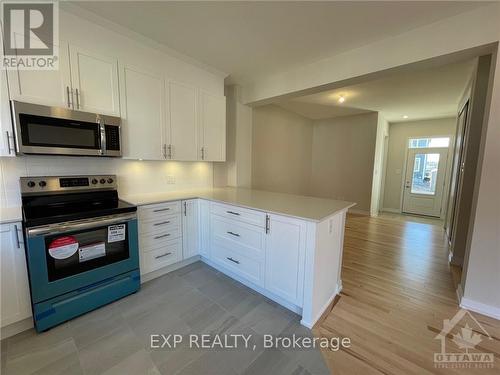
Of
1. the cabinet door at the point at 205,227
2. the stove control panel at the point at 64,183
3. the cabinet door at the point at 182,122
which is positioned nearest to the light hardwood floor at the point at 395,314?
the cabinet door at the point at 205,227

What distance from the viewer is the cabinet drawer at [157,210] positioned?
7.50 ft

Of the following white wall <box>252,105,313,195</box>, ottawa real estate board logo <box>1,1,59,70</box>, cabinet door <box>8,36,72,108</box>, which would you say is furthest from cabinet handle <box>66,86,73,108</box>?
white wall <box>252,105,313,195</box>

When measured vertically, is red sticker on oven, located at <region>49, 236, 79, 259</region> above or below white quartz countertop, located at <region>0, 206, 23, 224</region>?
below

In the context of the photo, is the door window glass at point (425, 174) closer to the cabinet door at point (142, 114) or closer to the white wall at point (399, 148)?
the white wall at point (399, 148)

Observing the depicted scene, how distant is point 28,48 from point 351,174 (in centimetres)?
606

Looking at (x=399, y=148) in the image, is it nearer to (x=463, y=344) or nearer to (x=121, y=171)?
(x=463, y=344)

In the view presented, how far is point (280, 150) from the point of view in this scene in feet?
16.5

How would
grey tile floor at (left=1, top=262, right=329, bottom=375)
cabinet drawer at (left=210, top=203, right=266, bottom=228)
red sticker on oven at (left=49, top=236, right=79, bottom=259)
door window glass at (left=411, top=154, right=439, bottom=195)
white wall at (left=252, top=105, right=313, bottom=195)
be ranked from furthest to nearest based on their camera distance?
door window glass at (left=411, top=154, right=439, bottom=195)
white wall at (left=252, top=105, right=313, bottom=195)
cabinet drawer at (left=210, top=203, right=266, bottom=228)
red sticker on oven at (left=49, top=236, right=79, bottom=259)
grey tile floor at (left=1, top=262, right=329, bottom=375)

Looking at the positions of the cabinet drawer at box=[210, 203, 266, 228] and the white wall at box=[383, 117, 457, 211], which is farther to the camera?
the white wall at box=[383, 117, 457, 211]

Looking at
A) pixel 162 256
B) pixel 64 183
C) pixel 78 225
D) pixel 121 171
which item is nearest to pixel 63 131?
pixel 64 183

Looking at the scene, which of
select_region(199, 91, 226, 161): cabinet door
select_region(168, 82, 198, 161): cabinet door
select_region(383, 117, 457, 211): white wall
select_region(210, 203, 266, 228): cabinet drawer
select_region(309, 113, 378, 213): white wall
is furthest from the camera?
select_region(383, 117, 457, 211): white wall

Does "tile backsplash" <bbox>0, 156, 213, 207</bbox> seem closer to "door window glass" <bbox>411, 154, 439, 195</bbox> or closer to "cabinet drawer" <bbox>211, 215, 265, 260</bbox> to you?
"cabinet drawer" <bbox>211, 215, 265, 260</bbox>

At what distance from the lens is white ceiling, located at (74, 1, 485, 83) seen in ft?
5.66

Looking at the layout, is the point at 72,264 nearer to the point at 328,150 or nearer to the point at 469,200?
the point at 469,200
